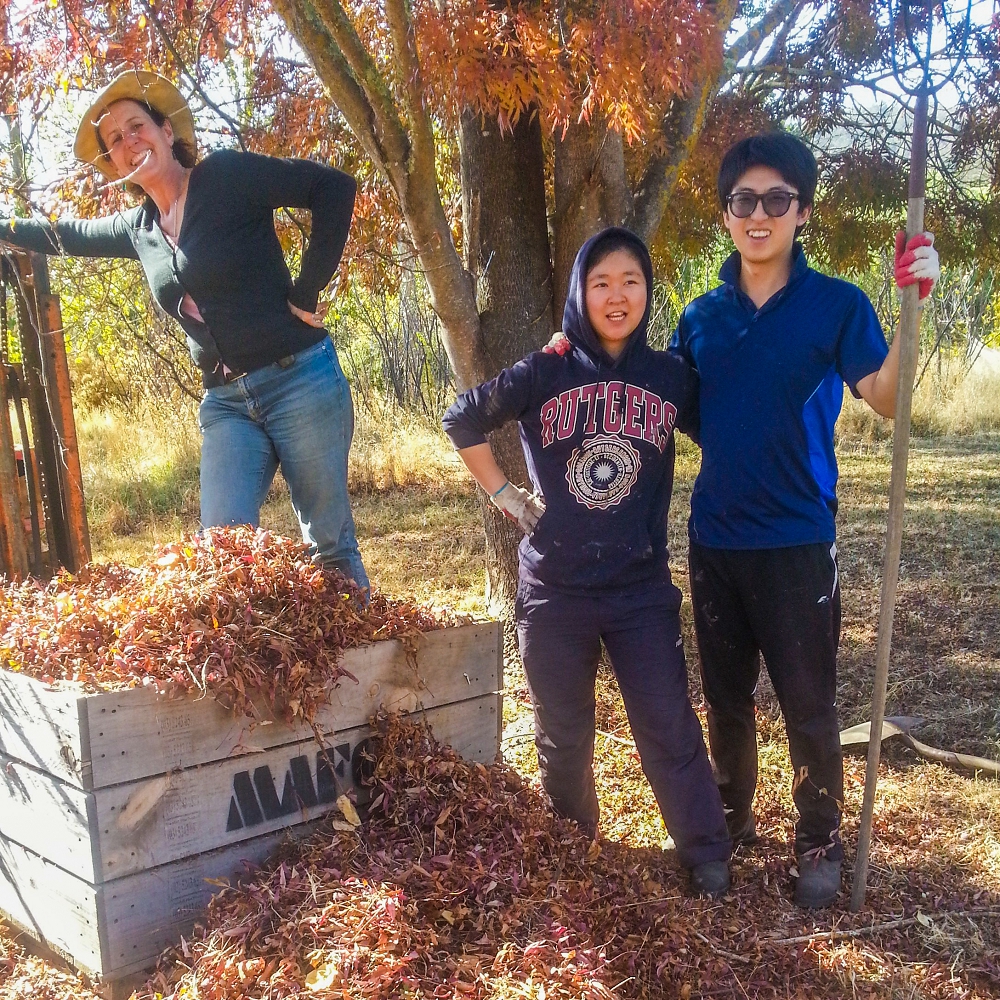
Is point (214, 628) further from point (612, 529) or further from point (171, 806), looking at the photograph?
point (612, 529)

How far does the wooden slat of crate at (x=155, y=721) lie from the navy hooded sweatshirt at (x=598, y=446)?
0.49 meters

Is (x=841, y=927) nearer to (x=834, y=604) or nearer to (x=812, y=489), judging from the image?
(x=834, y=604)

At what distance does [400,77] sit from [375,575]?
348cm

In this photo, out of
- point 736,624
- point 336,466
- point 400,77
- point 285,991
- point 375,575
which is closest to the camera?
point 285,991

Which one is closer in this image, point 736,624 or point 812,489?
point 812,489

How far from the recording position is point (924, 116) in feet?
8.20

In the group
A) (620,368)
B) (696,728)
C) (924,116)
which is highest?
(924,116)

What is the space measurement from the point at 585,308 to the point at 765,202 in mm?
551

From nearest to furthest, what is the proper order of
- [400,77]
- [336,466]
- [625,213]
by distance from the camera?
[336,466] < [400,77] < [625,213]

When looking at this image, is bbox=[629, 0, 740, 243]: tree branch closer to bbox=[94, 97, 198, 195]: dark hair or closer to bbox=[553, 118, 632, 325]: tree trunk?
bbox=[553, 118, 632, 325]: tree trunk

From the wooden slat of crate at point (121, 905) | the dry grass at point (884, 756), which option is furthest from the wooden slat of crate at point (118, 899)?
the dry grass at point (884, 756)

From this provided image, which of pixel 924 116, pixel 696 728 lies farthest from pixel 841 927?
pixel 924 116

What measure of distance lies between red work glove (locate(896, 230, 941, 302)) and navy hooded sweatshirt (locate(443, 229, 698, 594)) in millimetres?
610

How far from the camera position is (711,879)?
263 cm
